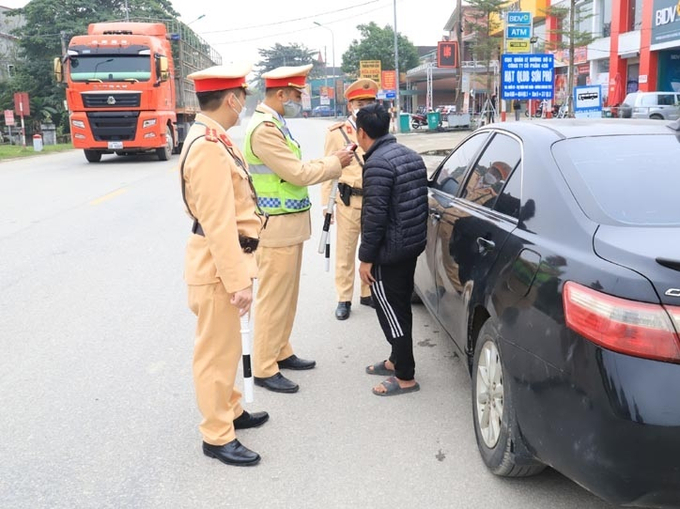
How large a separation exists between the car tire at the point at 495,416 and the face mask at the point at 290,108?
186 cm

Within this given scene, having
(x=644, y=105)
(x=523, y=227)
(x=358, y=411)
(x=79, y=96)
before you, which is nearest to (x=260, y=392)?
(x=358, y=411)

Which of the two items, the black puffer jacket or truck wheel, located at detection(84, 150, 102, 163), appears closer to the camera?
the black puffer jacket

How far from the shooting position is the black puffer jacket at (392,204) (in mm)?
3602

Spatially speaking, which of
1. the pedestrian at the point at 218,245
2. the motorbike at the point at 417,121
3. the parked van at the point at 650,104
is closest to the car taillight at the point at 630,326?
the pedestrian at the point at 218,245

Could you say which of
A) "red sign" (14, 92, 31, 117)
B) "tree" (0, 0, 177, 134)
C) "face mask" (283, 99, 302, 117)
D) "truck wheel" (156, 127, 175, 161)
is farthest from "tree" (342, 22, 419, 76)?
"face mask" (283, 99, 302, 117)

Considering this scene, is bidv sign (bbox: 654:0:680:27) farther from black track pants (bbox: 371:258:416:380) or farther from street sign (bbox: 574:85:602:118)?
black track pants (bbox: 371:258:416:380)

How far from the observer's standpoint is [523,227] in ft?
9.15

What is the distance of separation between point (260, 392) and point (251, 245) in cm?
125

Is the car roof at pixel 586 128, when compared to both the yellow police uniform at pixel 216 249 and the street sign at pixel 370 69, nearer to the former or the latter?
the yellow police uniform at pixel 216 249

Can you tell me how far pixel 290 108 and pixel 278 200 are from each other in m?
0.61

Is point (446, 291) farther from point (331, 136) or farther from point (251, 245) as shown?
point (331, 136)

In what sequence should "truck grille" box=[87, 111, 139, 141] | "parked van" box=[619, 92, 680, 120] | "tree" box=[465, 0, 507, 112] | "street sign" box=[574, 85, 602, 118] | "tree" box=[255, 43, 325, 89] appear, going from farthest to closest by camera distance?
"tree" box=[255, 43, 325, 89]
"tree" box=[465, 0, 507, 112]
"parked van" box=[619, 92, 680, 120]
"truck grille" box=[87, 111, 139, 141]
"street sign" box=[574, 85, 602, 118]

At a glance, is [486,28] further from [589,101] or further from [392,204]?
[392,204]

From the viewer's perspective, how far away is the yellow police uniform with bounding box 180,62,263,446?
288cm
